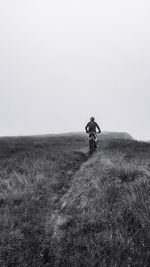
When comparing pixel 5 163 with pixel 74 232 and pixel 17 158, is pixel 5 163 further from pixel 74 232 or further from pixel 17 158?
→ pixel 74 232

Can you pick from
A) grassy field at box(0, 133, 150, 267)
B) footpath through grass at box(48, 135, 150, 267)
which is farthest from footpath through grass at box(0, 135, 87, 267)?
footpath through grass at box(48, 135, 150, 267)

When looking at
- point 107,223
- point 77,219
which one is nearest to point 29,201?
point 77,219

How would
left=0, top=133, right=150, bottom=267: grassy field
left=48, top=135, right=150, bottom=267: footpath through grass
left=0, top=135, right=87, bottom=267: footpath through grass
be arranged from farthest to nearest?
left=0, top=135, right=87, bottom=267: footpath through grass
left=0, top=133, right=150, bottom=267: grassy field
left=48, top=135, right=150, bottom=267: footpath through grass

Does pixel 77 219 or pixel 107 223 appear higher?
pixel 107 223

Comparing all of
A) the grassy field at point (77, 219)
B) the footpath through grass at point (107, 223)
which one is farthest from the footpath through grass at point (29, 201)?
the footpath through grass at point (107, 223)

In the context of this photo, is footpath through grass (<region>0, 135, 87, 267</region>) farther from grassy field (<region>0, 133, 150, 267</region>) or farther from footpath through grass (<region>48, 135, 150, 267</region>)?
footpath through grass (<region>48, 135, 150, 267</region>)

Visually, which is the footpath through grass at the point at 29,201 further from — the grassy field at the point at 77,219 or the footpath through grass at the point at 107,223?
the footpath through grass at the point at 107,223

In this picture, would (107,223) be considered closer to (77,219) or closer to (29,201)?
(77,219)

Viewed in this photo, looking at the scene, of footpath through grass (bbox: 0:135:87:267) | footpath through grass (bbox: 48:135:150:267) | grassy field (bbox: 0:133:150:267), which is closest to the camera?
footpath through grass (bbox: 48:135:150:267)

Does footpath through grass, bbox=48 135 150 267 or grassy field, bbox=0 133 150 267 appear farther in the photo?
grassy field, bbox=0 133 150 267

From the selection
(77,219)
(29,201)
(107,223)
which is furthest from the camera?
(29,201)

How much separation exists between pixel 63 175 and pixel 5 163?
3.05 meters

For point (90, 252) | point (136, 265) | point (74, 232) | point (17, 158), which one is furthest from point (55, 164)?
point (136, 265)

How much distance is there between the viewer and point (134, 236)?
4.56 meters
